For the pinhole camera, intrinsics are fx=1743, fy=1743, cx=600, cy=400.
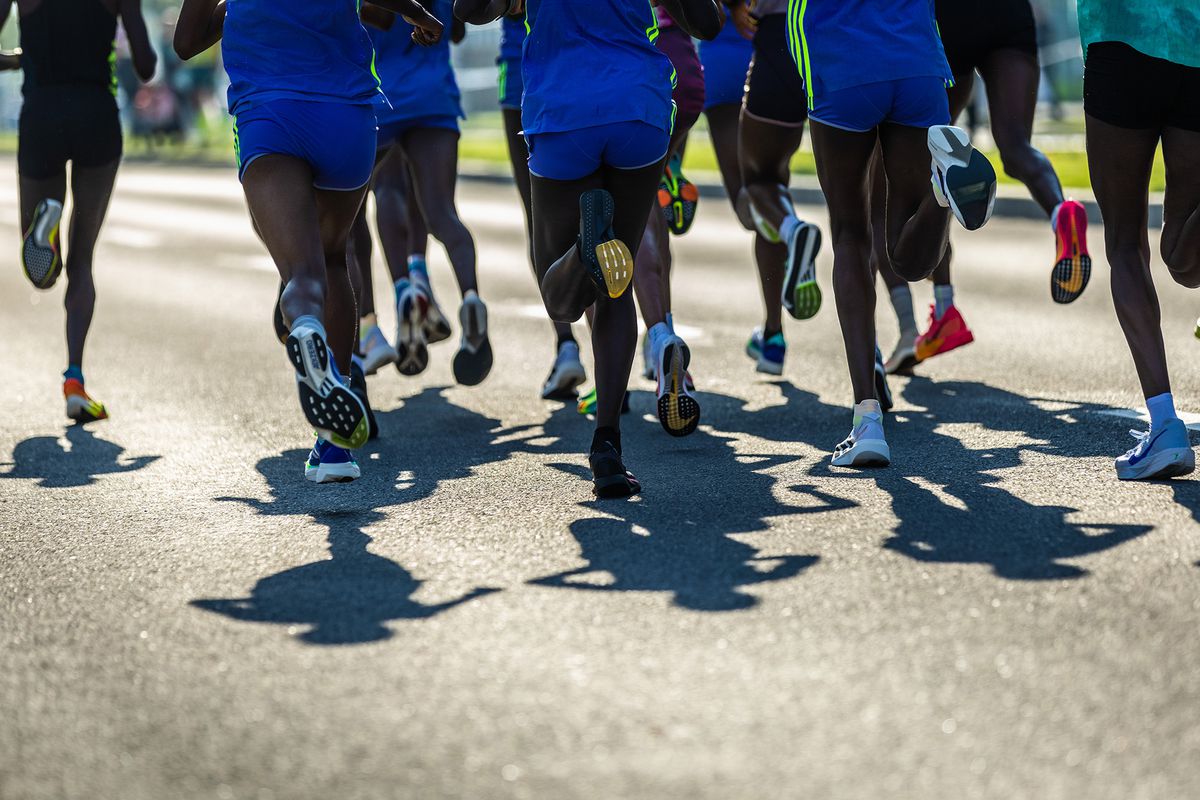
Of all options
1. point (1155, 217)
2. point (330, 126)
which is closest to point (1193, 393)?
point (330, 126)

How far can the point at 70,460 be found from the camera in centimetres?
668

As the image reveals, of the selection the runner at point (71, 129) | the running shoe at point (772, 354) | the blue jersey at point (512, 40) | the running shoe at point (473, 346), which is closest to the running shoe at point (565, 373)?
the running shoe at point (473, 346)

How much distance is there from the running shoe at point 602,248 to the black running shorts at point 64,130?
11.0 ft

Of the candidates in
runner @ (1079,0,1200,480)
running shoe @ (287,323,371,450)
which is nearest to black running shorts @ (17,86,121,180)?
running shoe @ (287,323,371,450)

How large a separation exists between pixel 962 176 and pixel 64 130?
415 cm

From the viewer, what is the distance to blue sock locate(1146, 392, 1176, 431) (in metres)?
5.21

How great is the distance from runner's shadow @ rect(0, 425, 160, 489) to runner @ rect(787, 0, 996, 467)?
2.67m

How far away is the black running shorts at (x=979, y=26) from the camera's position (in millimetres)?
7145

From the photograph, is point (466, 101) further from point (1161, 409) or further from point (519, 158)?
point (1161, 409)

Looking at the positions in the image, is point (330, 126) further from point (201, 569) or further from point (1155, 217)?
point (1155, 217)

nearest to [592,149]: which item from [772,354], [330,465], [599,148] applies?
[599,148]

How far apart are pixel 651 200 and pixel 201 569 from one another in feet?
5.93

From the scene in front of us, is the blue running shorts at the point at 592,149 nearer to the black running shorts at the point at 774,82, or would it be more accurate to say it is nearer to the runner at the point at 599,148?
the runner at the point at 599,148

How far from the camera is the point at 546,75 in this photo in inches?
209
